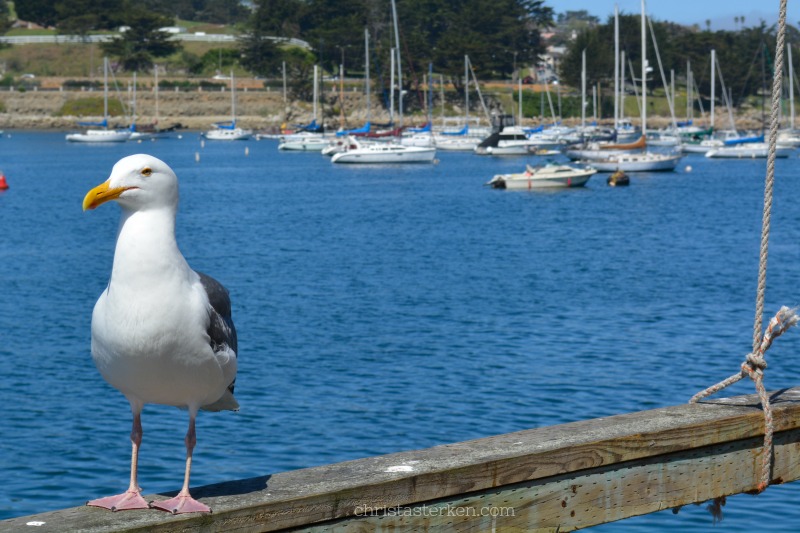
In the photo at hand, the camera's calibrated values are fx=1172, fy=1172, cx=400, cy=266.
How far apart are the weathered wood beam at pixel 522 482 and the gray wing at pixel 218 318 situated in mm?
733

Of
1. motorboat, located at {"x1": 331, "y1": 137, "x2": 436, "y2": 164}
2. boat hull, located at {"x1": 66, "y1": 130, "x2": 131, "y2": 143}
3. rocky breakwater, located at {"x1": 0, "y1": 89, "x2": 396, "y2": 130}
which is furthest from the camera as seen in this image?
rocky breakwater, located at {"x1": 0, "y1": 89, "x2": 396, "y2": 130}

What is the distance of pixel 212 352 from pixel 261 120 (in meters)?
163

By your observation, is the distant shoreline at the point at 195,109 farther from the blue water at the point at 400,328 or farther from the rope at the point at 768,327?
the rope at the point at 768,327

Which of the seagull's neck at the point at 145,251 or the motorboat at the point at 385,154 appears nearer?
the seagull's neck at the point at 145,251

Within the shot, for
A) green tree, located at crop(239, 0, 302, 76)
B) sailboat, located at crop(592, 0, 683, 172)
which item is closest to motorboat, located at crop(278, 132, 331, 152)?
green tree, located at crop(239, 0, 302, 76)

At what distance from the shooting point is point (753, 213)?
61219 millimetres

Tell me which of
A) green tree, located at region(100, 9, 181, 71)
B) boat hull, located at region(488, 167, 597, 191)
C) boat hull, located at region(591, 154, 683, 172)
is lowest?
boat hull, located at region(488, 167, 597, 191)

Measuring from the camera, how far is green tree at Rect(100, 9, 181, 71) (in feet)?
548

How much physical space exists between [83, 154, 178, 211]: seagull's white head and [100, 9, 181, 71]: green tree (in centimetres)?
16831

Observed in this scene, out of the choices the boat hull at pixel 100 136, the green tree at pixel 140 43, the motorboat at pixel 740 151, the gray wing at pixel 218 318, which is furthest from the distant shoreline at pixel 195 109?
the gray wing at pixel 218 318

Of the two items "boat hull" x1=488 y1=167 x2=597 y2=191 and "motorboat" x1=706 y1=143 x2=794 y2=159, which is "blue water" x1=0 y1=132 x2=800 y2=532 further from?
"motorboat" x1=706 y1=143 x2=794 y2=159

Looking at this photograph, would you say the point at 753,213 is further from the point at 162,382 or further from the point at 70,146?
the point at 70,146

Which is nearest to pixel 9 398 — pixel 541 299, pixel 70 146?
pixel 541 299

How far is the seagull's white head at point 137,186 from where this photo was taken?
5332mm
